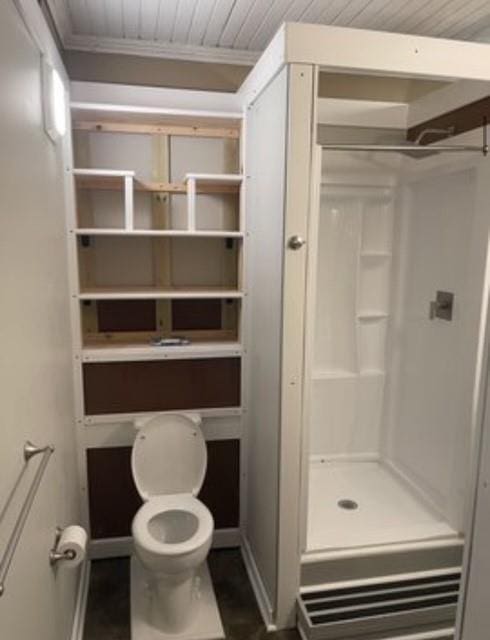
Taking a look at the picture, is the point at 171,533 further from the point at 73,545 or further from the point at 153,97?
the point at 153,97

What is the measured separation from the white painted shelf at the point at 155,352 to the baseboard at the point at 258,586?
1005mm

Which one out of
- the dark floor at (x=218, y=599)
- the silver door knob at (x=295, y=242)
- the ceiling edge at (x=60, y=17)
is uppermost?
the ceiling edge at (x=60, y=17)

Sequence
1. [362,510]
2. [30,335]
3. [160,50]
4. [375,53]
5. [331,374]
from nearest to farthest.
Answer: [30,335]
[375,53]
[160,50]
[362,510]
[331,374]

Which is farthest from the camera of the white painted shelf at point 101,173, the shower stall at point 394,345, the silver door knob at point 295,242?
the shower stall at point 394,345

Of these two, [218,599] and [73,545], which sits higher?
[73,545]

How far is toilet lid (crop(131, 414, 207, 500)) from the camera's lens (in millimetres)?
2273

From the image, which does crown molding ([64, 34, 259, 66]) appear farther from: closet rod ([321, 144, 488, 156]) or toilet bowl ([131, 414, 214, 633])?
toilet bowl ([131, 414, 214, 633])

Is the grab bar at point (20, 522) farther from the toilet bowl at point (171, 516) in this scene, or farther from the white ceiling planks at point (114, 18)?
the white ceiling planks at point (114, 18)

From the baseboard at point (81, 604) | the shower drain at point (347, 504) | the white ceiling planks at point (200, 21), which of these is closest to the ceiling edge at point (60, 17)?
the white ceiling planks at point (200, 21)

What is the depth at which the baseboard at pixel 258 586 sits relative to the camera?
201 centimetres

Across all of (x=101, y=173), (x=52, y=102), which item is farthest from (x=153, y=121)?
(x=52, y=102)

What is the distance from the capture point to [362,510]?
8.20ft

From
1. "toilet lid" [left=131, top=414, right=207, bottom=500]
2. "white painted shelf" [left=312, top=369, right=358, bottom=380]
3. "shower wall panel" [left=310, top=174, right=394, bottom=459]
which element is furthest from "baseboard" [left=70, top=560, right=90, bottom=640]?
"white painted shelf" [left=312, top=369, right=358, bottom=380]

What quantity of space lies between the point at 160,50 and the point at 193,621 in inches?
104
